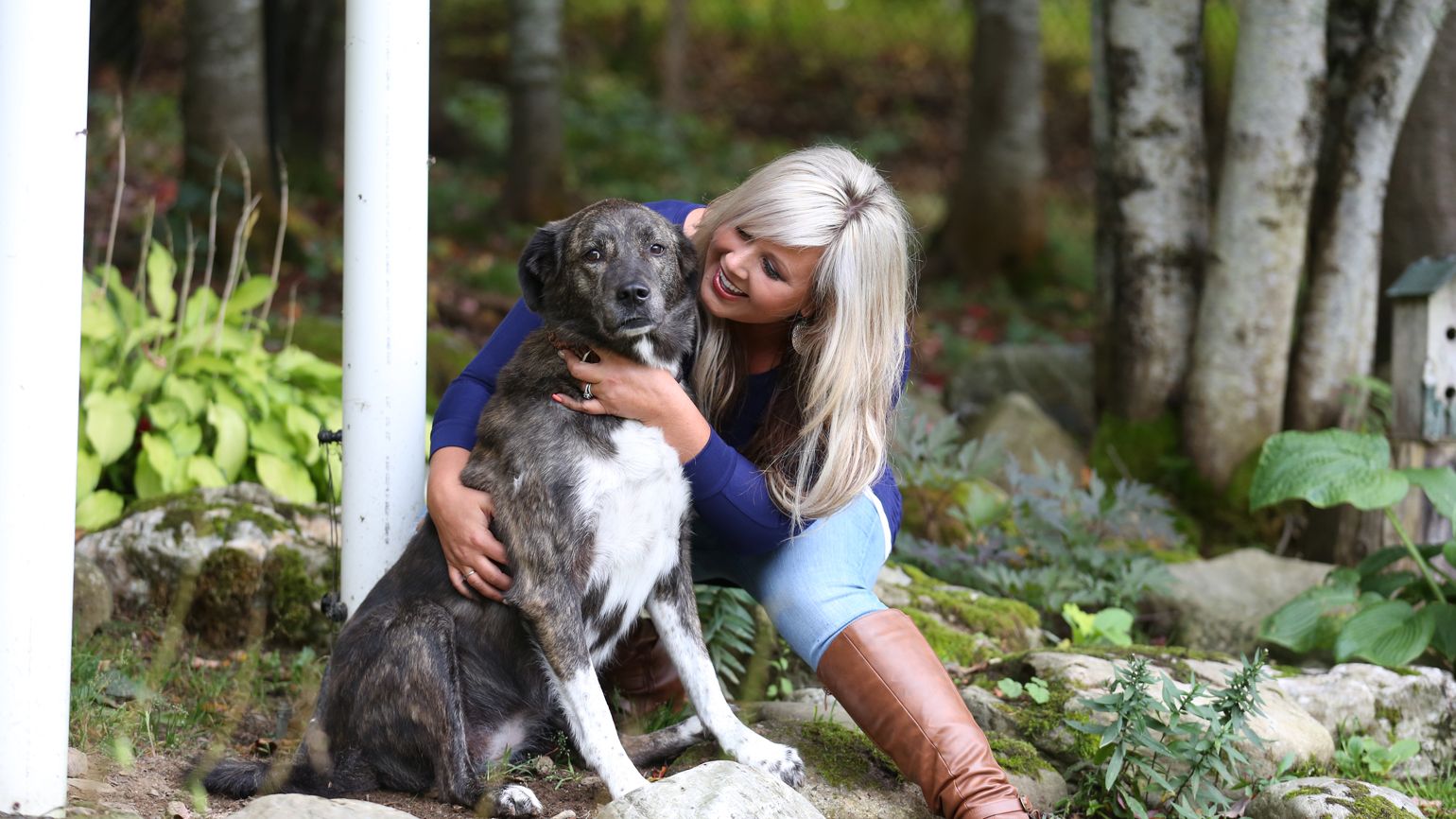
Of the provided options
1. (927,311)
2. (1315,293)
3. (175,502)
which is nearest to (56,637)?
(175,502)

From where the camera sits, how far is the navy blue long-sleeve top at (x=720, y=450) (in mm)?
2889

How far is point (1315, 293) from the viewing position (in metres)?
5.14

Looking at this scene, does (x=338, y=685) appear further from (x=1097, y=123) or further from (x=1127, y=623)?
(x=1097, y=123)

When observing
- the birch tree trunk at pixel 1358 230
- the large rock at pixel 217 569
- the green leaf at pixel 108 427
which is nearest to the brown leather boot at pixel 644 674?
the large rock at pixel 217 569

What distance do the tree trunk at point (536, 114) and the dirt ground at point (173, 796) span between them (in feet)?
23.5

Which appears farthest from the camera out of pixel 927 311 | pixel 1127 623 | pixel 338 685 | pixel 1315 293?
pixel 927 311

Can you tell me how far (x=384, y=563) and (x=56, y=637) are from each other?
2.92ft

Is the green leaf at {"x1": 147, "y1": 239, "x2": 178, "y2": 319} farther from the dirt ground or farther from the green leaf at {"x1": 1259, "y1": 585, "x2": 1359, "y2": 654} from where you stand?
the green leaf at {"x1": 1259, "y1": 585, "x2": 1359, "y2": 654}

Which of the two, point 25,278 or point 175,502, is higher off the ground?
point 25,278

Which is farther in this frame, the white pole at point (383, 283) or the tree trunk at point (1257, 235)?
the tree trunk at point (1257, 235)

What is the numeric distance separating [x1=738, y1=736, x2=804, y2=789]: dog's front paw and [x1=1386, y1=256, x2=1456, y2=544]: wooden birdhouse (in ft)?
8.87

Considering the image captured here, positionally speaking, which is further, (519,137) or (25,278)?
(519,137)

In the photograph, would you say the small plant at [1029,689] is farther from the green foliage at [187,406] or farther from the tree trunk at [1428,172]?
the tree trunk at [1428,172]

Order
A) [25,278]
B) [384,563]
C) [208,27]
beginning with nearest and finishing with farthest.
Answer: [25,278]
[384,563]
[208,27]
